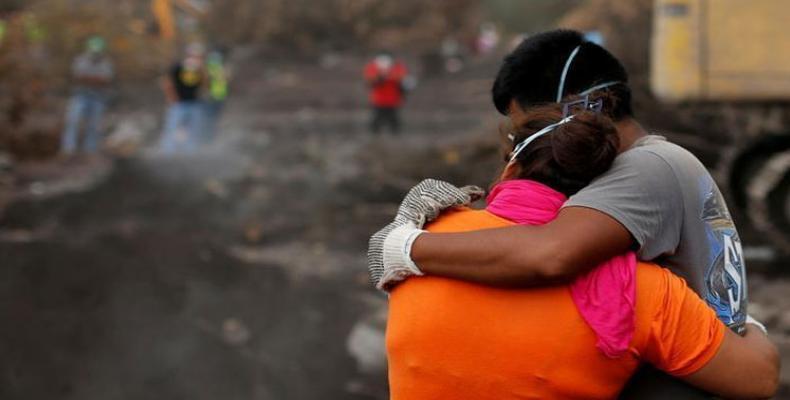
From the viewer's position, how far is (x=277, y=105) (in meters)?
17.1

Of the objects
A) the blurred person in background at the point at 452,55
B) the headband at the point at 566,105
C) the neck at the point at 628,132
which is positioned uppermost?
the headband at the point at 566,105

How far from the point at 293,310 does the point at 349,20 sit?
13064mm

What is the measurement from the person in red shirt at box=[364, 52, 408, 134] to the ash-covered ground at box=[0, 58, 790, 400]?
0.29m

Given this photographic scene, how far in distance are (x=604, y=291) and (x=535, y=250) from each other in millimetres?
148

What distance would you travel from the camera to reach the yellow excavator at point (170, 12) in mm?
20875

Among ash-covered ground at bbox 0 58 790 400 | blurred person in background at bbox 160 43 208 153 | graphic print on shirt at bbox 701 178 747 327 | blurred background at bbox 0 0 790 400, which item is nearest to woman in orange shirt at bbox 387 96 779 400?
graphic print on shirt at bbox 701 178 747 327

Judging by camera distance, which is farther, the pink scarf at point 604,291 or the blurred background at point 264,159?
the blurred background at point 264,159

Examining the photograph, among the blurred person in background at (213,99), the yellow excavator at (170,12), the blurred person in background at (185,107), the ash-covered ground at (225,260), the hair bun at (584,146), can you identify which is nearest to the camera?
the hair bun at (584,146)

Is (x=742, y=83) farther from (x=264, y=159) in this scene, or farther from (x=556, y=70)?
(x=556, y=70)

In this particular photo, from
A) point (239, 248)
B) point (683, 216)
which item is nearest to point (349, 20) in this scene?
point (239, 248)

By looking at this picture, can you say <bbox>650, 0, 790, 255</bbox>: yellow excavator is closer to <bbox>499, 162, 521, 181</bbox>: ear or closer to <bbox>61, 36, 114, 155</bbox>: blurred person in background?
<bbox>499, 162, 521, 181</bbox>: ear

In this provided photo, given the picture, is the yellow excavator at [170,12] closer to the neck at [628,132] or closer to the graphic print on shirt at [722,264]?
the neck at [628,132]

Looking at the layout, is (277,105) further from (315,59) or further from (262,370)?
(262,370)

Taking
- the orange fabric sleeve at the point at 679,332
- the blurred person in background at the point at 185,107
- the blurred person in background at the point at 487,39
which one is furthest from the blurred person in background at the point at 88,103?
the orange fabric sleeve at the point at 679,332
